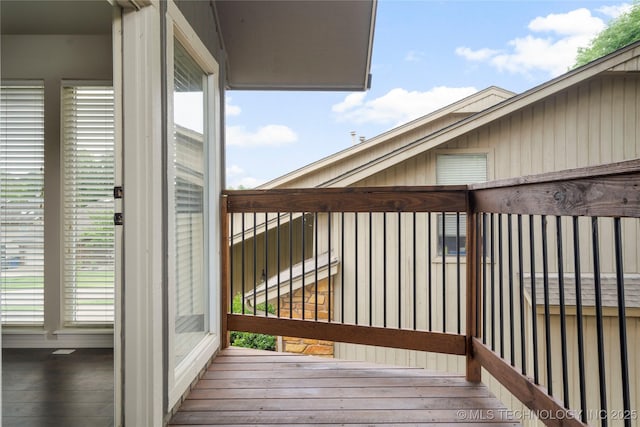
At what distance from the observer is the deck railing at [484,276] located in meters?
1.33

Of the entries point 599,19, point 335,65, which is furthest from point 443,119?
point 599,19

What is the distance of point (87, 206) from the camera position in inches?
129

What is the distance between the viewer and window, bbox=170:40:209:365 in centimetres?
217

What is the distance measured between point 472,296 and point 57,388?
2569mm

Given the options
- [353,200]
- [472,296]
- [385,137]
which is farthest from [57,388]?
[385,137]

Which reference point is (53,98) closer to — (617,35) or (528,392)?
(528,392)

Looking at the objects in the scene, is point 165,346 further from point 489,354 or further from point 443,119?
point 443,119

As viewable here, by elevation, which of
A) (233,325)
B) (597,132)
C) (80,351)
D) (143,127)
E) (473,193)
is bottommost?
(80,351)

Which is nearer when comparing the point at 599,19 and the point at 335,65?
the point at 335,65

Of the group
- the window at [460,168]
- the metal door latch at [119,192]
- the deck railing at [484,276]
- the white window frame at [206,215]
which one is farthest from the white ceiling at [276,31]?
the window at [460,168]

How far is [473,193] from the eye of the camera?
92.3 inches

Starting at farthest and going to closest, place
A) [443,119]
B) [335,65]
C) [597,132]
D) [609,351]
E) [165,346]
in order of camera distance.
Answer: [443,119]
[597,132]
[609,351]
[335,65]
[165,346]

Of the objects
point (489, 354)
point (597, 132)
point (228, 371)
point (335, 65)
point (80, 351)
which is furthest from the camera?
point (597, 132)

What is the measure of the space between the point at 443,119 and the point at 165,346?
6.40 meters
